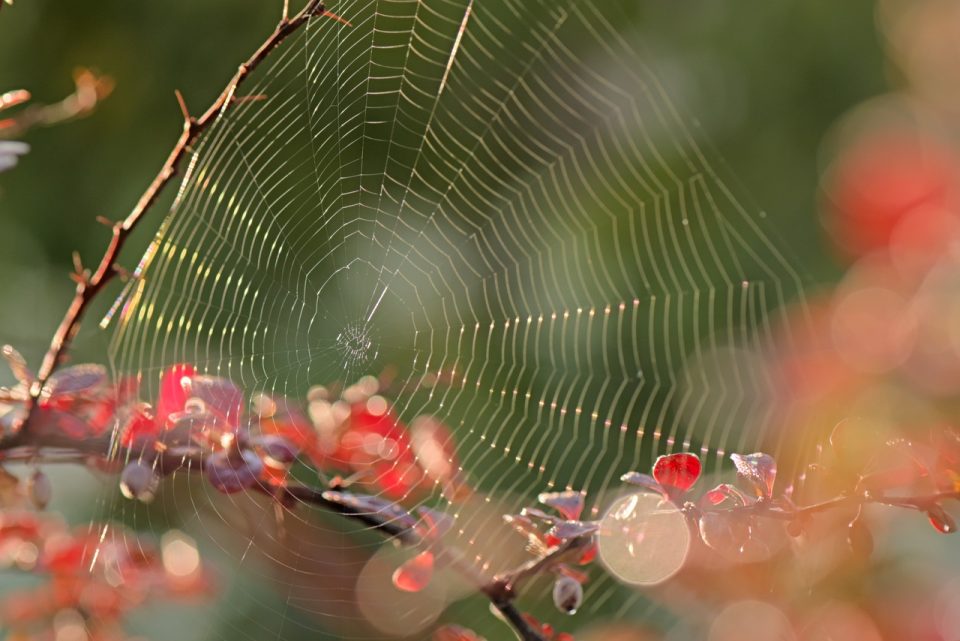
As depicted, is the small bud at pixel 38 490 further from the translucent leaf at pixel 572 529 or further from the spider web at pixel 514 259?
the spider web at pixel 514 259

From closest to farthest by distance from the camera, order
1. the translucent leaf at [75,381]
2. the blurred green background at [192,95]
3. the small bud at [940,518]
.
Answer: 1. the small bud at [940,518]
2. the translucent leaf at [75,381]
3. the blurred green background at [192,95]

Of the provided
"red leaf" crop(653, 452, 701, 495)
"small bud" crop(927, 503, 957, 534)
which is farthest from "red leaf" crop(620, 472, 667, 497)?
"small bud" crop(927, 503, 957, 534)

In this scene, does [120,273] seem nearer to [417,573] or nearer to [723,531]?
[417,573]

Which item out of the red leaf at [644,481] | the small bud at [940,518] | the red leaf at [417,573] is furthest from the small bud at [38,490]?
the small bud at [940,518]

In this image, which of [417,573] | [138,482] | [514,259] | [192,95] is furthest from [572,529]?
[192,95]

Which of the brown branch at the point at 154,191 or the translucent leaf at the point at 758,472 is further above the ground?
the brown branch at the point at 154,191

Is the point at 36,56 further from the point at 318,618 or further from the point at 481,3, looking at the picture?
the point at 318,618

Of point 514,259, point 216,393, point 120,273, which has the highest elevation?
point 120,273
